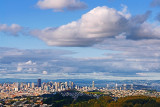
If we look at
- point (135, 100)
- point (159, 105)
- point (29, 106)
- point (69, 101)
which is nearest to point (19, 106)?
point (29, 106)

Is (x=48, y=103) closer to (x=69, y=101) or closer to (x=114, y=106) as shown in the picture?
(x=69, y=101)

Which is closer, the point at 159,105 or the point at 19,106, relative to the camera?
the point at 159,105

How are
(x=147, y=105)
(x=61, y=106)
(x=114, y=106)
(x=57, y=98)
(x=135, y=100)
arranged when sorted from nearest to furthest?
(x=114, y=106) → (x=147, y=105) → (x=135, y=100) → (x=61, y=106) → (x=57, y=98)

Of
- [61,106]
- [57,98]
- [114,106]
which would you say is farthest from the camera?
[57,98]

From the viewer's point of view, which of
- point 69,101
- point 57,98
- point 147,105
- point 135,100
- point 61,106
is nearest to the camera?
point 147,105

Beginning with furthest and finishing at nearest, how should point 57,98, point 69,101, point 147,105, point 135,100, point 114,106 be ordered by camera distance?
point 57,98 → point 69,101 → point 135,100 → point 147,105 → point 114,106

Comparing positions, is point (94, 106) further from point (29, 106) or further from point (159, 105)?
point (29, 106)

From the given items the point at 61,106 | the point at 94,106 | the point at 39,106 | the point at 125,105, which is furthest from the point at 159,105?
the point at 39,106

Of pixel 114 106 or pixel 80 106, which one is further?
pixel 80 106
